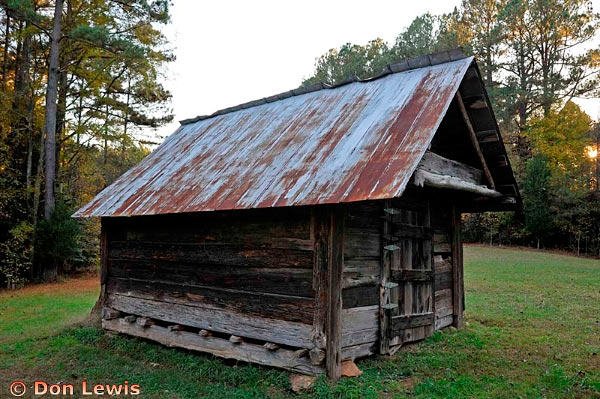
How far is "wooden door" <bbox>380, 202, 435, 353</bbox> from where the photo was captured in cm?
750

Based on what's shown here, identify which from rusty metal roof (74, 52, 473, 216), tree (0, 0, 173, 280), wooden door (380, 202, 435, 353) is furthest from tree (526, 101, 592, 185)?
rusty metal roof (74, 52, 473, 216)

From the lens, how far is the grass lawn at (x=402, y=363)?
246 inches

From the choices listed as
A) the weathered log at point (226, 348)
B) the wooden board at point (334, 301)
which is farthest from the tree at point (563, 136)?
the weathered log at point (226, 348)

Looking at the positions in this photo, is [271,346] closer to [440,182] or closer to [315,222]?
[315,222]

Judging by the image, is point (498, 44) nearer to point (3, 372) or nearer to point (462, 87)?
point (462, 87)

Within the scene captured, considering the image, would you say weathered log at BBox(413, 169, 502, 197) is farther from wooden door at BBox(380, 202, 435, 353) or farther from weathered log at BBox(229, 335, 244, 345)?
weathered log at BBox(229, 335, 244, 345)

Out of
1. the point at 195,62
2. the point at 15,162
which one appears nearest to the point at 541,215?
the point at 195,62

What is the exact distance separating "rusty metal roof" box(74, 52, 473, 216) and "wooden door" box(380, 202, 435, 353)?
142 cm

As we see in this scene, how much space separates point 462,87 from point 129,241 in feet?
23.8

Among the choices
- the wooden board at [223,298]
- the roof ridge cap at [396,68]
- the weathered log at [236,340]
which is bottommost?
the weathered log at [236,340]

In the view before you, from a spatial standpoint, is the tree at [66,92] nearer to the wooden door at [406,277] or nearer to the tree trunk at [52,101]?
the tree trunk at [52,101]

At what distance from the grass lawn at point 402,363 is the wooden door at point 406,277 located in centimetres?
36

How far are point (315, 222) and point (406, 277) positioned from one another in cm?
230

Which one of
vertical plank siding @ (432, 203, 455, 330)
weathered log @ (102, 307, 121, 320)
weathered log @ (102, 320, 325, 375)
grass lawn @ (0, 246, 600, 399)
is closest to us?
grass lawn @ (0, 246, 600, 399)
